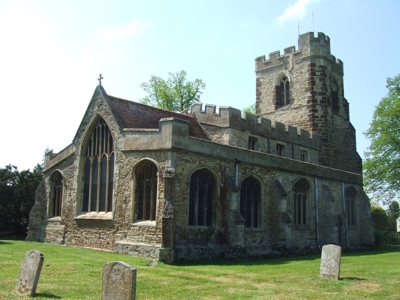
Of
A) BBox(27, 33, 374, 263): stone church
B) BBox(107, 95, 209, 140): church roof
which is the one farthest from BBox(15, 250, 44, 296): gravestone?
BBox(107, 95, 209, 140): church roof

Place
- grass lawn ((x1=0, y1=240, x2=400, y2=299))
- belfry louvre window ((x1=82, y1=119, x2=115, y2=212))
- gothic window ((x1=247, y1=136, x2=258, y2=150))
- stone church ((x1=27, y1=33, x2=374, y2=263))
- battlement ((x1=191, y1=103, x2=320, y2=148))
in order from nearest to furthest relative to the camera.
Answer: grass lawn ((x1=0, y1=240, x2=400, y2=299)) < stone church ((x1=27, y1=33, x2=374, y2=263)) < belfry louvre window ((x1=82, y1=119, x2=115, y2=212)) < battlement ((x1=191, y1=103, x2=320, y2=148)) < gothic window ((x1=247, y1=136, x2=258, y2=150))

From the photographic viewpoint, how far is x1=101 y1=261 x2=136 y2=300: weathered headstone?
741cm

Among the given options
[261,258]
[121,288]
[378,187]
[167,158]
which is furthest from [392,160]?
[121,288]

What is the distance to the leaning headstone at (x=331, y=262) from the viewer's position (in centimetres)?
1256

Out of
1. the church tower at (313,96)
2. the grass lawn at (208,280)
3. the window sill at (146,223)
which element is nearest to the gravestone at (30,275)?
the grass lawn at (208,280)

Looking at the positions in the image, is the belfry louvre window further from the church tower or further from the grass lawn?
the church tower

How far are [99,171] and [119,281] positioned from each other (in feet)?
42.0

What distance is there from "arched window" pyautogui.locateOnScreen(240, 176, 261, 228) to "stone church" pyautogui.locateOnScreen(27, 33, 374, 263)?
0.05 m

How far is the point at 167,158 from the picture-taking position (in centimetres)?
1677

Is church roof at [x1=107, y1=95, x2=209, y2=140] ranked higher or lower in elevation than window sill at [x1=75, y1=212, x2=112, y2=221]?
higher

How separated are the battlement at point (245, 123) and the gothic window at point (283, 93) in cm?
391

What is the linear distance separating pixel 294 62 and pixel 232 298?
2507 cm

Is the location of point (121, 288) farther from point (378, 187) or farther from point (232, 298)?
point (378, 187)

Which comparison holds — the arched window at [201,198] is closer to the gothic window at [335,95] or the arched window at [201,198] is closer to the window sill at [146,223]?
the window sill at [146,223]
